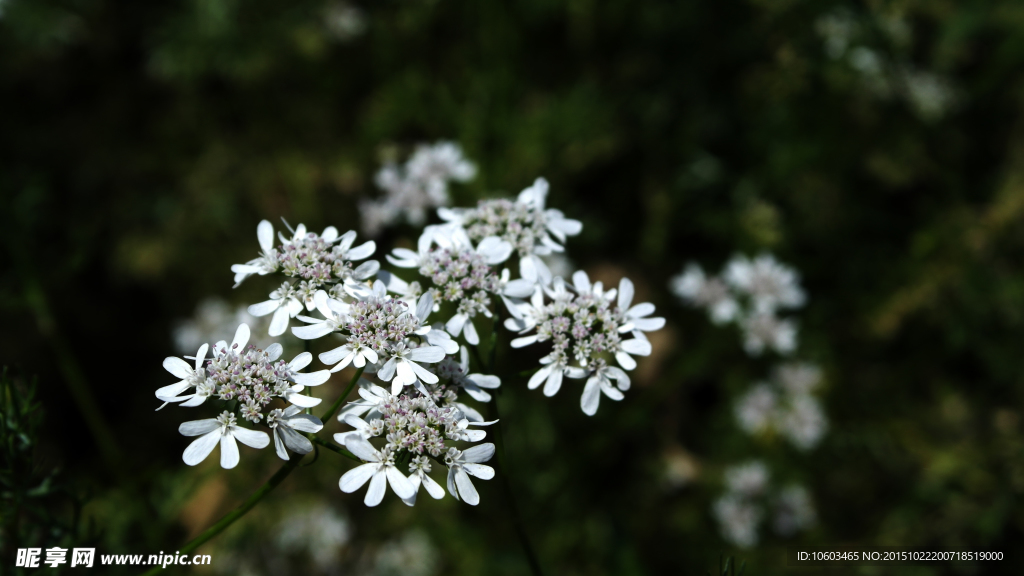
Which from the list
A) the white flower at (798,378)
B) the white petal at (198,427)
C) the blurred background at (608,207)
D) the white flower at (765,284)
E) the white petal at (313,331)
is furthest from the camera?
the white flower at (798,378)

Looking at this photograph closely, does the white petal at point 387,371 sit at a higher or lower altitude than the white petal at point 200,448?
higher

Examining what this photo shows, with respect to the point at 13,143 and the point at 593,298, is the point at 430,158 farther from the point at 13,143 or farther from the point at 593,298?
the point at 13,143

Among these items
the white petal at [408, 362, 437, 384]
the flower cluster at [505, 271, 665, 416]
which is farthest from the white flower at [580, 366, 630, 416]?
the white petal at [408, 362, 437, 384]

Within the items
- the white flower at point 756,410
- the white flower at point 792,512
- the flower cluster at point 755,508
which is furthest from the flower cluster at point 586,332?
the white flower at point 792,512

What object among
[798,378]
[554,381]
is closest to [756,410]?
[798,378]

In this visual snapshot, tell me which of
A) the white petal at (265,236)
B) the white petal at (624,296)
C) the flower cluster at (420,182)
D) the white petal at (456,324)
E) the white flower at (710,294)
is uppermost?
the flower cluster at (420,182)

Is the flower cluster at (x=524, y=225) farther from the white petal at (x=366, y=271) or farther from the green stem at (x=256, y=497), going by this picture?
the green stem at (x=256, y=497)

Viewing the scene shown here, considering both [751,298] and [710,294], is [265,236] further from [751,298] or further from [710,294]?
[751,298]
